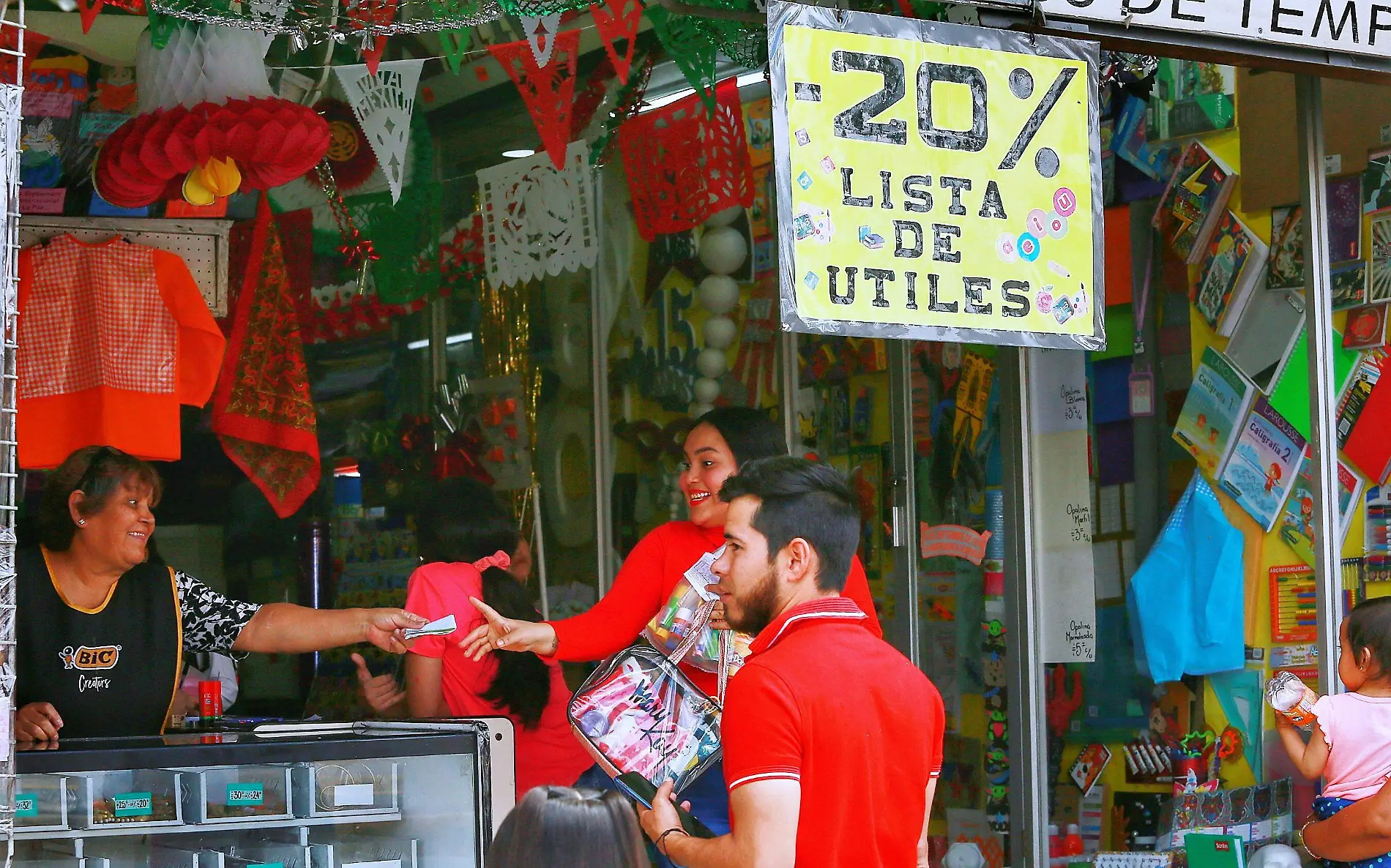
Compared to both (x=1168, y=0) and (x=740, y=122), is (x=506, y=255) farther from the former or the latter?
(x=1168, y=0)

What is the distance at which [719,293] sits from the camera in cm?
684

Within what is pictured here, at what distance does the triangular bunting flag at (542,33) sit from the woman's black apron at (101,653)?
1.91 m

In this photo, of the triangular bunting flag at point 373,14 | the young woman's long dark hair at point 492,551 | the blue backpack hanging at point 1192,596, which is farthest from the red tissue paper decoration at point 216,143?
the blue backpack hanging at point 1192,596

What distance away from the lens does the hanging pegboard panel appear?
5297mm

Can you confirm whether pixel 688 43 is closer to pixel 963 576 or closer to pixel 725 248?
pixel 725 248

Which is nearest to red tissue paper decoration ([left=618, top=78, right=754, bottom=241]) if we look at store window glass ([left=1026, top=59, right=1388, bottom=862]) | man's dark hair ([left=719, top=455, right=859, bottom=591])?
store window glass ([left=1026, top=59, right=1388, bottom=862])

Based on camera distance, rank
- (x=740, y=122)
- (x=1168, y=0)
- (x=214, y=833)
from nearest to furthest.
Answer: (x=214, y=833)
(x=1168, y=0)
(x=740, y=122)

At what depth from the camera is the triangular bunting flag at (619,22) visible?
13.5 feet

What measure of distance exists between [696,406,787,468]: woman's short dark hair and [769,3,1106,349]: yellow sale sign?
0.81 meters

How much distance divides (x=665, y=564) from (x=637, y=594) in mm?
114

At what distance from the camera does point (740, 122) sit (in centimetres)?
584

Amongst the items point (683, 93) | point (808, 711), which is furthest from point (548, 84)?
point (808, 711)

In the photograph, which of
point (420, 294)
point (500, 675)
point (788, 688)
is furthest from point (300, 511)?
point (788, 688)

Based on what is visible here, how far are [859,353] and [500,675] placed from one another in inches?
90.1
